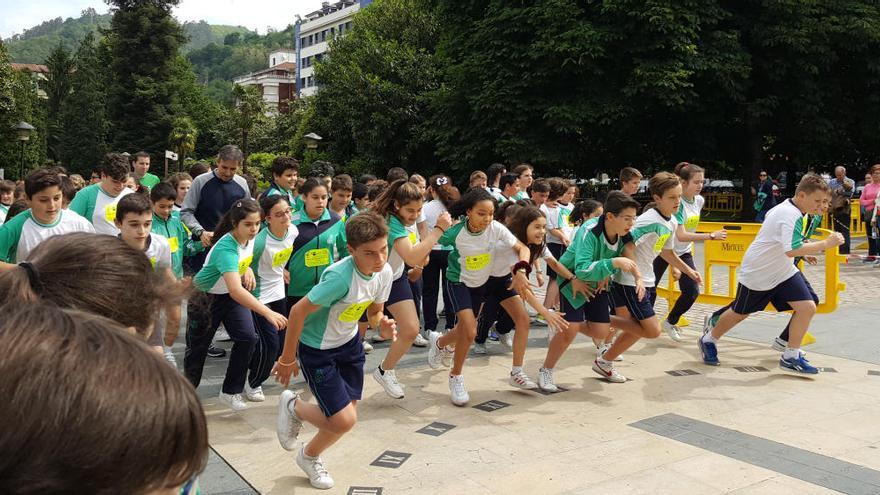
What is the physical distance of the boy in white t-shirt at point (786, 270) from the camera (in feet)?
22.2

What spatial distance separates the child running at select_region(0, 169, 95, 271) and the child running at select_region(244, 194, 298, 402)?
1359 mm

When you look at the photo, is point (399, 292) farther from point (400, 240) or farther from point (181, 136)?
point (181, 136)

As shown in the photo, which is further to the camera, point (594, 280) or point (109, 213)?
point (109, 213)

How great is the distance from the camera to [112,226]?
7082 millimetres

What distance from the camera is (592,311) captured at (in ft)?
21.5

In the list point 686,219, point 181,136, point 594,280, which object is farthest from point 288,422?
point 181,136

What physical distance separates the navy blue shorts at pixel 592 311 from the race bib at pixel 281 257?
234 centimetres

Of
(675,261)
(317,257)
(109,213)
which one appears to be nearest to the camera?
(317,257)

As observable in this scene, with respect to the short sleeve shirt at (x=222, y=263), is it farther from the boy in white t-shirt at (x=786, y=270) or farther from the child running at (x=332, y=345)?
the boy in white t-shirt at (x=786, y=270)

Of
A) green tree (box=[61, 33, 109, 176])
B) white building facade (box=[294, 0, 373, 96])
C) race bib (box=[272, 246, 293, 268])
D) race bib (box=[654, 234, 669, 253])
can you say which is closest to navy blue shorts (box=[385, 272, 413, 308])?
race bib (box=[272, 246, 293, 268])

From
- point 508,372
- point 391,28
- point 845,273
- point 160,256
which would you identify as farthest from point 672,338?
point 391,28

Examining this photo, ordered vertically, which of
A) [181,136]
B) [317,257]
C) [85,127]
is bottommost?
[317,257]

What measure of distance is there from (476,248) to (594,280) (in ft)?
3.24

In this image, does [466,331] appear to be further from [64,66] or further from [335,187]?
[64,66]
